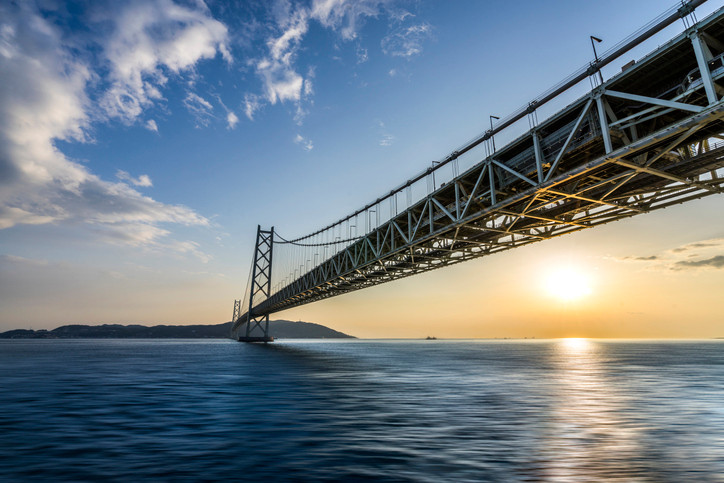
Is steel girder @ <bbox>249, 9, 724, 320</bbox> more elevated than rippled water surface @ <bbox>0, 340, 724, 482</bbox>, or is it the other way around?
steel girder @ <bbox>249, 9, 724, 320</bbox>

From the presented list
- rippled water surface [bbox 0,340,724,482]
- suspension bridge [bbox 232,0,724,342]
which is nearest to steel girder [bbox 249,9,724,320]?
suspension bridge [bbox 232,0,724,342]

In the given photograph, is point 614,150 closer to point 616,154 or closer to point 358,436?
point 616,154

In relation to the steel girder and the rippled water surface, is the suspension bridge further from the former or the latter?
the rippled water surface

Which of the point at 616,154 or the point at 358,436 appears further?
the point at 616,154

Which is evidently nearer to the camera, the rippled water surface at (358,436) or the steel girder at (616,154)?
the rippled water surface at (358,436)

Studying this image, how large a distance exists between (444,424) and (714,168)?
14422 millimetres

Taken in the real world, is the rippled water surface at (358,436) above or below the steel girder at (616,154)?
below

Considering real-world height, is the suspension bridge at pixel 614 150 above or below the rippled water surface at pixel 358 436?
above

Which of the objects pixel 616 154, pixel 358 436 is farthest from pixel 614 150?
pixel 358 436

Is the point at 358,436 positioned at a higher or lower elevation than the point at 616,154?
lower

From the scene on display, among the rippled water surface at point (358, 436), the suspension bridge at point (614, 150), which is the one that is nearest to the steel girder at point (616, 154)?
A: the suspension bridge at point (614, 150)

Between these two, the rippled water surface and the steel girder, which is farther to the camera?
the steel girder

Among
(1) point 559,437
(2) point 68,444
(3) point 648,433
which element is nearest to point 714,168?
(3) point 648,433

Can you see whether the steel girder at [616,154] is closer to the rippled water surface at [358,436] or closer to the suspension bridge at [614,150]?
the suspension bridge at [614,150]
